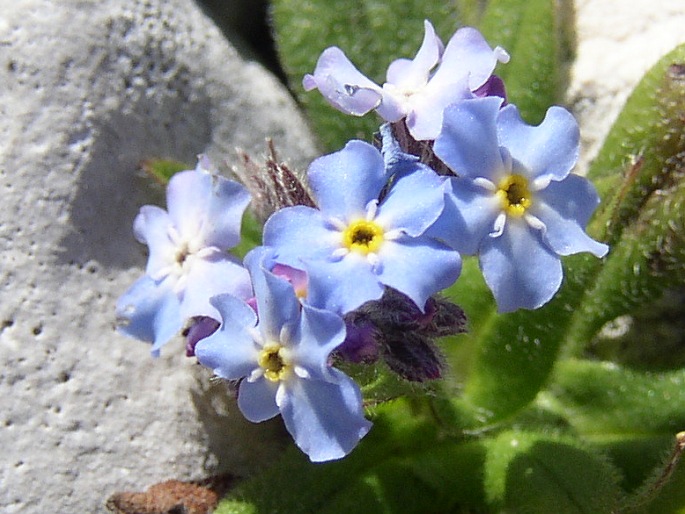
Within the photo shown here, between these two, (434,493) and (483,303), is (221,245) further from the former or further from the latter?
(434,493)

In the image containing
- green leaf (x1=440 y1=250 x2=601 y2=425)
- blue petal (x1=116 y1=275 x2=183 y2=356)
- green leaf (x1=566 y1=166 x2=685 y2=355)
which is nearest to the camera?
blue petal (x1=116 y1=275 x2=183 y2=356)

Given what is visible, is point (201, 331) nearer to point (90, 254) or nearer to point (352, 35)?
point (90, 254)

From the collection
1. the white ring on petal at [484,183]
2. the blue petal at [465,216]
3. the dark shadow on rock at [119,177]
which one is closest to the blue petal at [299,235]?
the blue petal at [465,216]

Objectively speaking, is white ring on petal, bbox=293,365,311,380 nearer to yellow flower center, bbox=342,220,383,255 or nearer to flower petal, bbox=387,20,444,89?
yellow flower center, bbox=342,220,383,255

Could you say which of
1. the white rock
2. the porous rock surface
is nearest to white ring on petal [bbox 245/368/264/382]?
the porous rock surface

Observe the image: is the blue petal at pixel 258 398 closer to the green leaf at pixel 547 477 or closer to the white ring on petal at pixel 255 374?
the white ring on petal at pixel 255 374

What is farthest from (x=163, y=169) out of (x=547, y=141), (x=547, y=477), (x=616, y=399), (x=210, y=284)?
(x=616, y=399)
